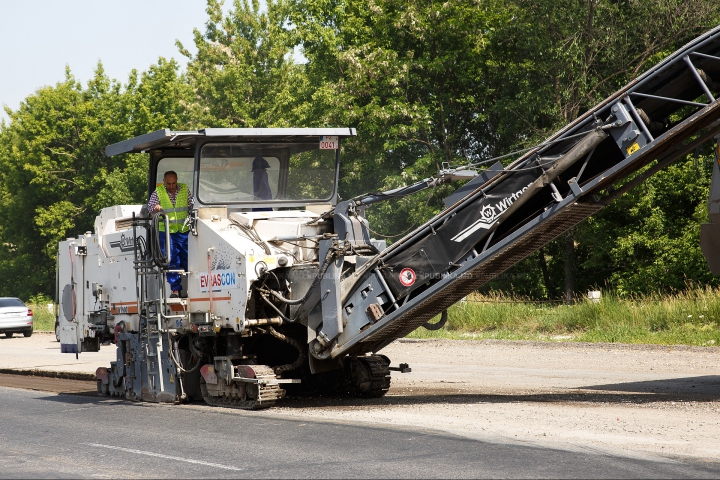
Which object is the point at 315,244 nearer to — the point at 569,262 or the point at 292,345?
the point at 292,345

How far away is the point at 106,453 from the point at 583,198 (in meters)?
5.88

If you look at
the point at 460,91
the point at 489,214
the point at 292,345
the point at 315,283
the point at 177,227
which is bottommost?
the point at 292,345

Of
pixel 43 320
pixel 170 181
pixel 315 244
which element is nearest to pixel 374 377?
pixel 315 244

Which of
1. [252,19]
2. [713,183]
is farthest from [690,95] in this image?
[252,19]

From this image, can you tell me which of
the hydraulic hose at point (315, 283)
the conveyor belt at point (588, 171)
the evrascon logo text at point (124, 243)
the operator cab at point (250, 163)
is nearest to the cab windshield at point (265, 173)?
the operator cab at point (250, 163)

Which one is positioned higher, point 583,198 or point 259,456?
point 583,198

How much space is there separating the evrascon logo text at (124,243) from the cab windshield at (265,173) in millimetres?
1511

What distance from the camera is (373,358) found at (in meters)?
13.0

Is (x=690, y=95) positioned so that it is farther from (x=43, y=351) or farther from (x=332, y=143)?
(x=43, y=351)

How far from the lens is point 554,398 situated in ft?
41.0

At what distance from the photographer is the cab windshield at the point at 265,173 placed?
13.2 meters

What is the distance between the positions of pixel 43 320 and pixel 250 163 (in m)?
33.1

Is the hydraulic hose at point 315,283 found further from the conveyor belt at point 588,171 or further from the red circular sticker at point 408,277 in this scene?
the red circular sticker at point 408,277

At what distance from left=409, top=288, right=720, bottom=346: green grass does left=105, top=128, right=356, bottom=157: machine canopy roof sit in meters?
9.94
